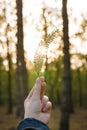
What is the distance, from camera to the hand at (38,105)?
178cm

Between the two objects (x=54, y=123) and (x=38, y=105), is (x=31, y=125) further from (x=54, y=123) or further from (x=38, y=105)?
(x=54, y=123)

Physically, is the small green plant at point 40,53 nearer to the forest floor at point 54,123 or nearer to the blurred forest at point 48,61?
the blurred forest at point 48,61

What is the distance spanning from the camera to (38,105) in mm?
1797

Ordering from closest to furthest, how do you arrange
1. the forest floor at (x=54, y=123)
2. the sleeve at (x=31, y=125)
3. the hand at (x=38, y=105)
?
1. the sleeve at (x=31, y=125)
2. the hand at (x=38, y=105)
3. the forest floor at (x=54, y=123)

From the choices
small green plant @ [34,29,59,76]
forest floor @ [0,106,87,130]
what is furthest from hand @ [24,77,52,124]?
forest floor @ [0,106,87,130]

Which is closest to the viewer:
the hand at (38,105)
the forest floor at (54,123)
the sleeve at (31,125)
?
the sleeve at (31,125)

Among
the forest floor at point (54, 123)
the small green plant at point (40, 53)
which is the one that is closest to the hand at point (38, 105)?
the small green plant at point (40, 53)

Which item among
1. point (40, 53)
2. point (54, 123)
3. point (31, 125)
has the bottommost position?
point (54, 123)

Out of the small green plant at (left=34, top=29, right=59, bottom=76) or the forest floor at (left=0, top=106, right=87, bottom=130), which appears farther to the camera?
the forest floor at (left=0, top=106, right=87, bottom=130)

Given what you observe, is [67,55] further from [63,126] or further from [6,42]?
[6,42]

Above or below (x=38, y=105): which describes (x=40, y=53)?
above

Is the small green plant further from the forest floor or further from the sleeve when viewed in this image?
the forest floor

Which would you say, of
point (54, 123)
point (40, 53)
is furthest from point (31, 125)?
point (54, 123)

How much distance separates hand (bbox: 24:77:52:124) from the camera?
1784mm
